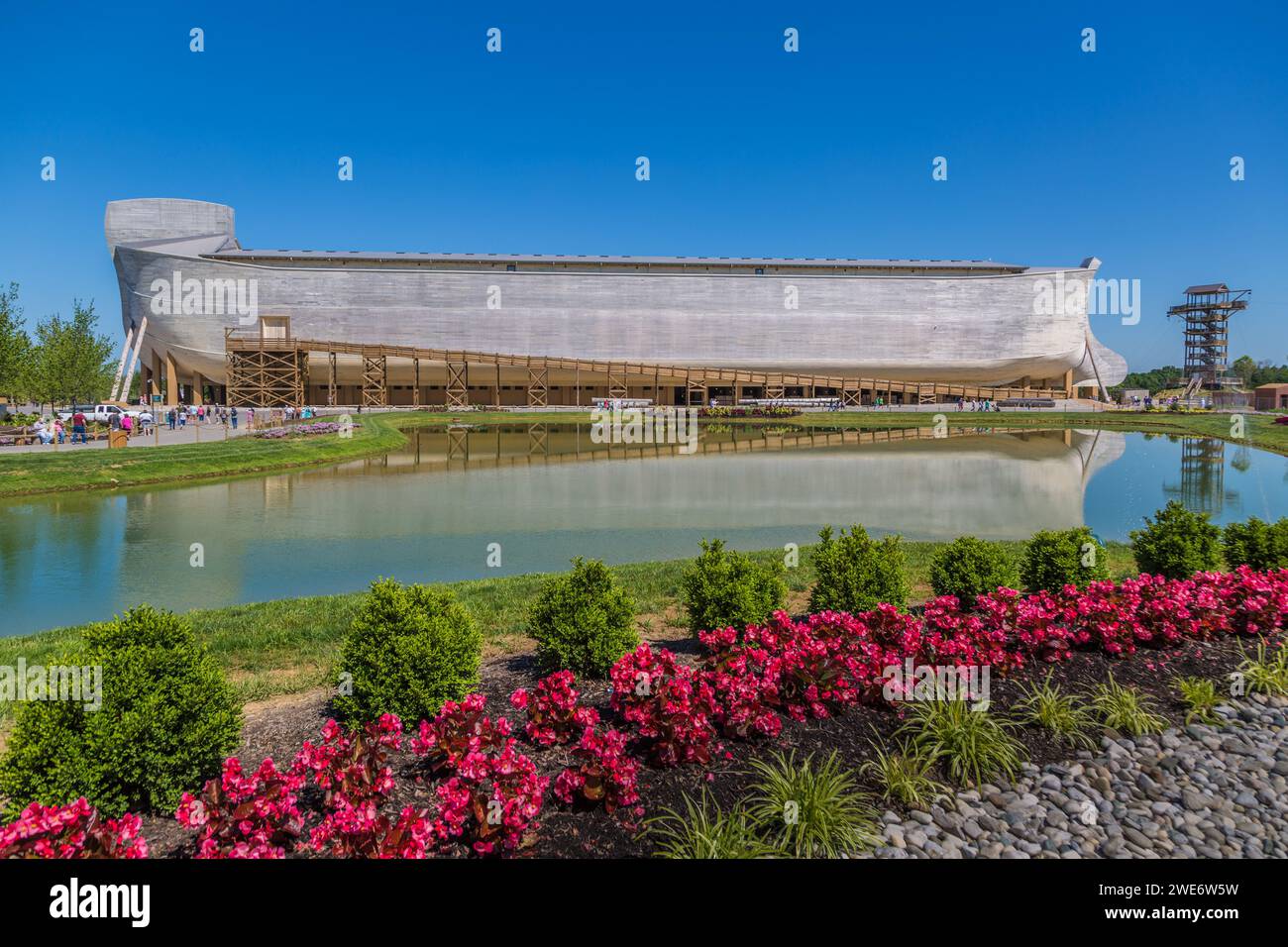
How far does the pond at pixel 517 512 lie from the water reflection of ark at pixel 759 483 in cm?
12

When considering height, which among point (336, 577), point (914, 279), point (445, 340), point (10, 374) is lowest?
point (336, 577)

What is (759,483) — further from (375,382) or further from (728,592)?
(375,382)

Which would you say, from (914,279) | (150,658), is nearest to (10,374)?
→ (150,658)

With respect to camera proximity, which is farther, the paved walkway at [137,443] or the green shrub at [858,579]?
the paved walkway at [137,443]

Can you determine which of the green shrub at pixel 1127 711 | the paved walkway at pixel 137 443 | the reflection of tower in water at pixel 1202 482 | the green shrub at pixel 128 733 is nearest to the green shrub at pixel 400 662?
the green shrub at pixel 128 733

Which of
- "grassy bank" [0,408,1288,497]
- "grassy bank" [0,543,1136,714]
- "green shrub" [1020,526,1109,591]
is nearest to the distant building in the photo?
"grassy bank" [0,408,1288,497]

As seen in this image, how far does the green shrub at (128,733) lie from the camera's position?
438cm

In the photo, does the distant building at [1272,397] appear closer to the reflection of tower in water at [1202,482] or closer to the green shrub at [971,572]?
the reflection of tower in water at [1202,482]

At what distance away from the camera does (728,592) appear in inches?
296

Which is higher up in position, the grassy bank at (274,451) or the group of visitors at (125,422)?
the group of visitors at (125,422)

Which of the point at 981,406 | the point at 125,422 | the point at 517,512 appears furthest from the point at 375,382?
the point at 981,406
